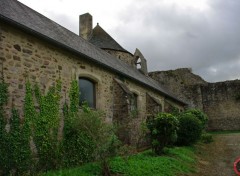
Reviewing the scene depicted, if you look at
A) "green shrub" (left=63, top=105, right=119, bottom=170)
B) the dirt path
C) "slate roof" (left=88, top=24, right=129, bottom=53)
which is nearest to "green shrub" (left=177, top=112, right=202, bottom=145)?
the dirt path

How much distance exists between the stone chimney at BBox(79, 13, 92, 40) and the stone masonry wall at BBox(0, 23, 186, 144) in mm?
12221

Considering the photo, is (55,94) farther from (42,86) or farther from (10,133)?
A: (10,133)

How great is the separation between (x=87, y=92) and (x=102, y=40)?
1275 centimetres

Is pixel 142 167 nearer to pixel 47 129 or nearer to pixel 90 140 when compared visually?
pixel 90 140

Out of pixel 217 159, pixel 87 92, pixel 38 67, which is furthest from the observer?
pixel 87 92

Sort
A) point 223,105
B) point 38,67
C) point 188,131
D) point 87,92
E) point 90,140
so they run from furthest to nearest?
point 223,105, point 188,131, point 87,92, point 38,67, point 90,140

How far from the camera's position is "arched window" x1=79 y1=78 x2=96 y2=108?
11.6 m

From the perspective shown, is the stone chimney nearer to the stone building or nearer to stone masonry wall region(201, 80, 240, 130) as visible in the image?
the stone building

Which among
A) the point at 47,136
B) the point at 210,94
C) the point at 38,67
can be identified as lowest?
the point at 47,136

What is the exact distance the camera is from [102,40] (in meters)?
24.1

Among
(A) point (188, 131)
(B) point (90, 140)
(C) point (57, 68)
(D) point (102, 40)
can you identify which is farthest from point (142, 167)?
(D) point (102, 40)

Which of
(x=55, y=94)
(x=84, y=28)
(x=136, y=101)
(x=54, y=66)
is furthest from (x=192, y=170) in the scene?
(x=84, y=28)

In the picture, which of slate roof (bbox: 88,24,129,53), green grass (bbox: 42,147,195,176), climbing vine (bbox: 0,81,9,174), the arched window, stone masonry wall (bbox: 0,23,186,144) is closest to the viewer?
green grass (bbox: 42,147,195,176)

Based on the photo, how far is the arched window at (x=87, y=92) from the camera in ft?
38.0
